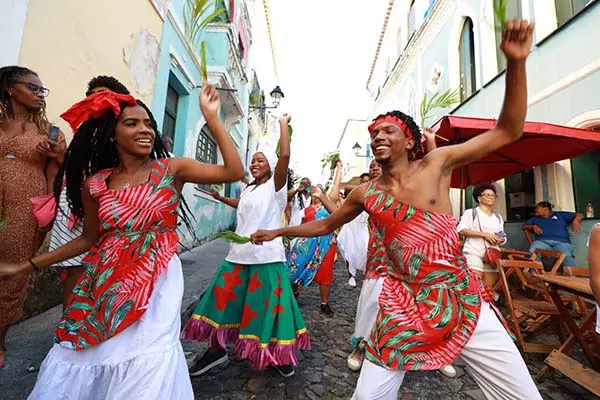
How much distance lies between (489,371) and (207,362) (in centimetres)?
224

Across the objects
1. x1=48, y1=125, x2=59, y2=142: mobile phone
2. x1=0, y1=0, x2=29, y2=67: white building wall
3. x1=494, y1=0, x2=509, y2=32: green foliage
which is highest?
x1=0, y1=0, x2=29, y2=67: white building wall

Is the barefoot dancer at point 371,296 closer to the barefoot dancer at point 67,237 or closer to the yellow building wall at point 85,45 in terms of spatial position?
the barefoot dancer at point 67,237

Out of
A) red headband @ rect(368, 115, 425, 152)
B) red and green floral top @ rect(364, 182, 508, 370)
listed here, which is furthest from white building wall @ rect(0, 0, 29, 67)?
red and green floral top @ rect(364, 182, 508, 370)

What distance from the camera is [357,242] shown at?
5.98 meters

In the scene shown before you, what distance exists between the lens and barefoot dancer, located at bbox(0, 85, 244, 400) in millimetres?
1247

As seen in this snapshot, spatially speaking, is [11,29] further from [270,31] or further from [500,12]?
[270,31]

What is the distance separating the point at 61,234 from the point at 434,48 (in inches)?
531

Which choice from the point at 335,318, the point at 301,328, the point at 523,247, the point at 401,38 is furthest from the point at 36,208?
the point at 401,38

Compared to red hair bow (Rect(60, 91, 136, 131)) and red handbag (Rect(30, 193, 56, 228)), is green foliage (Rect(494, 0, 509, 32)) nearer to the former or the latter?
red hair bow (Rect(60, 91, 136, 131))

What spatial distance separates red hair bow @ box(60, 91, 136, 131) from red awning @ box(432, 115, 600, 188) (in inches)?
164

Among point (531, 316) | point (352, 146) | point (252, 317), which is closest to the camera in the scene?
point (252, 317)

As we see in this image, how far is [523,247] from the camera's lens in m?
7.28

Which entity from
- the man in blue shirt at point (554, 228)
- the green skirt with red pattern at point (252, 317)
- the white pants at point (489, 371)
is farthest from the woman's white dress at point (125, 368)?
the man in blue shirt at point (554, 228)

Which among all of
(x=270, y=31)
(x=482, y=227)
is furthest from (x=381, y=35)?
(x=482, y=227)
